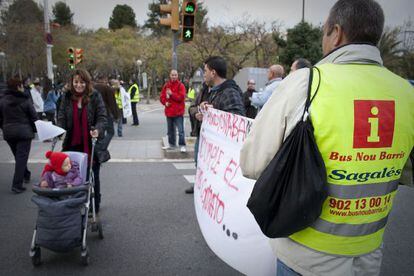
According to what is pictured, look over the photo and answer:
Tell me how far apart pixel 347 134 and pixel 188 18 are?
29.6ft

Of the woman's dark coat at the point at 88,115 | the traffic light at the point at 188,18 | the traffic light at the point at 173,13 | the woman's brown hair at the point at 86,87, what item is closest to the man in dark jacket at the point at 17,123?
the woman's dark coat at the point at 88,115

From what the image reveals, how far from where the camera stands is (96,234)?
14.0ft

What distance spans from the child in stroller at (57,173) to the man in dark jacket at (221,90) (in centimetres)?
166

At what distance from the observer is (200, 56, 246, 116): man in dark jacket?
14.8ft

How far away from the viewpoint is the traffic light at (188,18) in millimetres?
9609

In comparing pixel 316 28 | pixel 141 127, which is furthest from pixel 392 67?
pixel 141 127

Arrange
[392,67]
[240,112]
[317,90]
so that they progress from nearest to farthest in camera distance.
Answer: [317,90] < [240,112] < [392,67]

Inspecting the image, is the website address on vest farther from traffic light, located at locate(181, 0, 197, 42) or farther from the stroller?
traffic light, located at locate(181, 0, 197, 42)

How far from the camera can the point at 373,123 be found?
1432 millimetres

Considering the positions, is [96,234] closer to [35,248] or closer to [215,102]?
[35,248]

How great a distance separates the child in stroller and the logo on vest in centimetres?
296

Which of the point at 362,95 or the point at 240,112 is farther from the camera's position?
the point at 240,112

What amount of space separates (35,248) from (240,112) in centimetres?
267

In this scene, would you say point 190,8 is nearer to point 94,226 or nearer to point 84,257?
point 94,226
